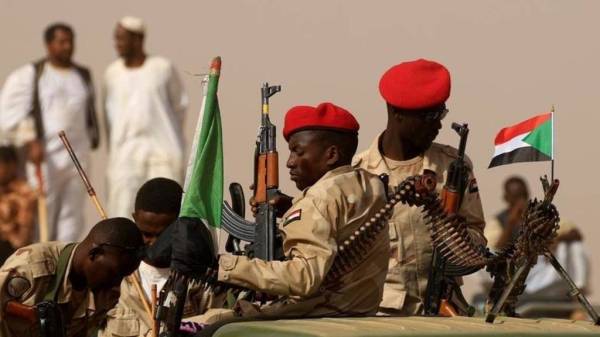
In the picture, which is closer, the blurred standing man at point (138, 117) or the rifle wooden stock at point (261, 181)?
the rifle wooden stock at point (261, 181)

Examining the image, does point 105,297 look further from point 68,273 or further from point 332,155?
point 332,155

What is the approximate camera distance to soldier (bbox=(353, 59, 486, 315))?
10.3 metres

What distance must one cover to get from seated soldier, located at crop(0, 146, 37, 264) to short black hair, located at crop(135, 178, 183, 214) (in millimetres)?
5644

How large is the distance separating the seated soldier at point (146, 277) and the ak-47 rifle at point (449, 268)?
1.08m

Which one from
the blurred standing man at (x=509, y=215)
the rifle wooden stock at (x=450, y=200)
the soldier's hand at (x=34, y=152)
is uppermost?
the rifle wooden stock at (x=450, y=200)

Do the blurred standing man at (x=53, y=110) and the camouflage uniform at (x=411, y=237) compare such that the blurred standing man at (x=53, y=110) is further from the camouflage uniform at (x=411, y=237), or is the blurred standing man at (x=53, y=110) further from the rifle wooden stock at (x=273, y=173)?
the rifle wooden stock at (x=273, y=173)

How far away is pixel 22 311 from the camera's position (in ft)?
29.9

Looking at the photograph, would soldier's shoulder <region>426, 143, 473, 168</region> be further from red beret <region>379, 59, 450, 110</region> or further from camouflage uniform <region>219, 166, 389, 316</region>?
camouflage uniform <region>219, 166, 389, 316</region>

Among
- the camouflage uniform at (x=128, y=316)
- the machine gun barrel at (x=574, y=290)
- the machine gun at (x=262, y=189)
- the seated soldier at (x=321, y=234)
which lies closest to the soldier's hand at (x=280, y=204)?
the machine gun at (x=262, y=189)

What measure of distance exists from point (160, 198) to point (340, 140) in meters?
1.94

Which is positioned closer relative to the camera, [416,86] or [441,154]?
[416,86]

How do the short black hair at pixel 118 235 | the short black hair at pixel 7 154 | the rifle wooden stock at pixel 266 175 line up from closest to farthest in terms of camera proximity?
the short black hair at pixel 118 235 < the rifle wooden stock at pixel 266 175 < the short black hair at pixel 7 154

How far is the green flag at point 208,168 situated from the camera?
352 inches

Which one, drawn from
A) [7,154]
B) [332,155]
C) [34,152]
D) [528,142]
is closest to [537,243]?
[528,142]
